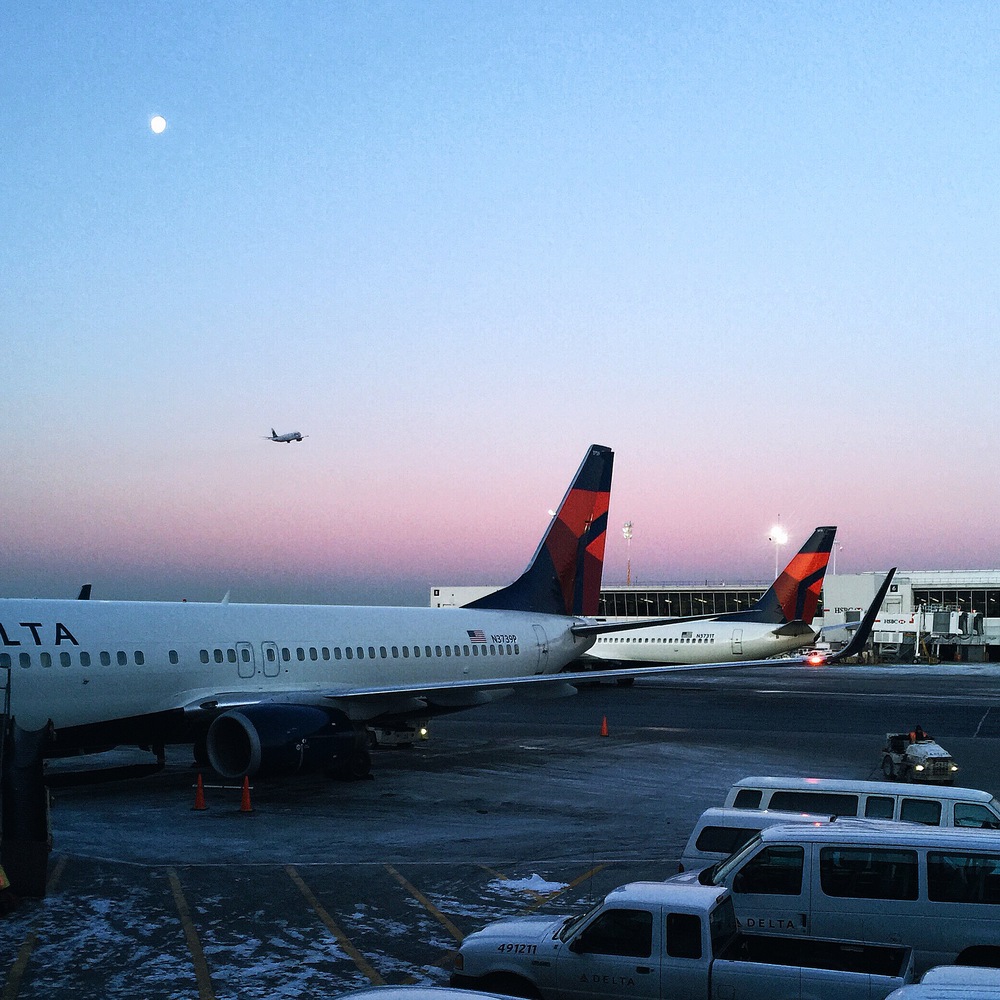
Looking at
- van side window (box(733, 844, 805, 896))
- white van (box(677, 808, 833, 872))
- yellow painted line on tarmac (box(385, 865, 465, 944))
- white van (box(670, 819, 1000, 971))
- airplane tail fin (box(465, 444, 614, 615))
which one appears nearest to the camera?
white van (box(670, 819, 1000, 971))

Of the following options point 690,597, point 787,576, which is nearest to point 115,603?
point 787,576

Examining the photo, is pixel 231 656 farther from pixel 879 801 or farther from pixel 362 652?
pixel 879 801

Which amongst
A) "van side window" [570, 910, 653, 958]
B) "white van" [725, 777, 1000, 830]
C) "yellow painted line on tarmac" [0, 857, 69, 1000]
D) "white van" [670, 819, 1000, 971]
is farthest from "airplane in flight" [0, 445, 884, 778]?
"white van" [670, 819, 1000, 971]

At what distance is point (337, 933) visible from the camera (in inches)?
522

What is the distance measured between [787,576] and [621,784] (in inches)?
1310

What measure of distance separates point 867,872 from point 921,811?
4.62 m

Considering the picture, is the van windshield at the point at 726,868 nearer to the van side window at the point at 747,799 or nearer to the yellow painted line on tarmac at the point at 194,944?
the van side window at the point at 747,799

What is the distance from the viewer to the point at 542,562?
111 ft

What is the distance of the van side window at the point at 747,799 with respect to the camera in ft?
54.1

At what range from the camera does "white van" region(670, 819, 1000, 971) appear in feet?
35.9

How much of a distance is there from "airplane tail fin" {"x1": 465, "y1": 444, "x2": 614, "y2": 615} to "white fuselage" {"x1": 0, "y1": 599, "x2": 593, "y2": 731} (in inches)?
74.4

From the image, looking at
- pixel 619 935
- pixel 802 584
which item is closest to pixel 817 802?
pixel 619 935

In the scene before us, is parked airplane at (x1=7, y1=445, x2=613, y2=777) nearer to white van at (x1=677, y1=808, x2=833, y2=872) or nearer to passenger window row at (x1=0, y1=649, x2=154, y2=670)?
passenger window row at (x1=0, y1=649, x2=154, y2=670)

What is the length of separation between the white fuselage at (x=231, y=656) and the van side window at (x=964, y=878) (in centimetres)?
1447
